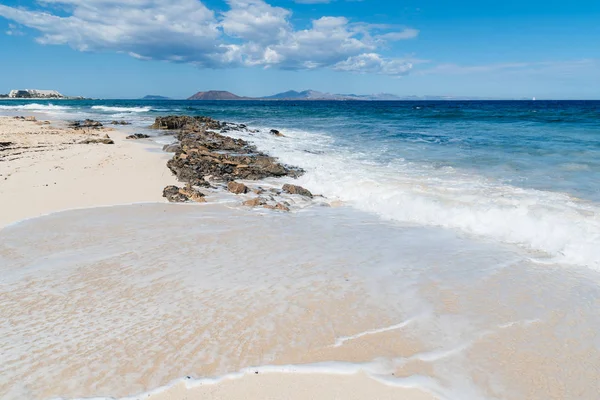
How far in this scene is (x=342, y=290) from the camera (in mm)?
4527

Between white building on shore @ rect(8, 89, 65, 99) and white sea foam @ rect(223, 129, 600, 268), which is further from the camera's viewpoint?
white building on shore @ rect(8, 89, 65, 99)

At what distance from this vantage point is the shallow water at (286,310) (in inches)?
125

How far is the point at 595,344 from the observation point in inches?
142

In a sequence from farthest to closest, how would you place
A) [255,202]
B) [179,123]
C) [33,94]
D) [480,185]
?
[33,94], [179,123], [480,185], [255,202]

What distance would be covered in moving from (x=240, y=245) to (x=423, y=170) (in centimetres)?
776

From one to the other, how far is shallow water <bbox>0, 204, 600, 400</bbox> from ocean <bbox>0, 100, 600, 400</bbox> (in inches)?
0.7

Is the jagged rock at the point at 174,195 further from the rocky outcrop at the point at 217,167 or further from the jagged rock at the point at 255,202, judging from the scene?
the jagged rock at the point at 255,202

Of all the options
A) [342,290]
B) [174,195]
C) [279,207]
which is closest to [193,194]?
[174,195]

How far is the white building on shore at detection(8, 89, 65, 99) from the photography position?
158375 mm

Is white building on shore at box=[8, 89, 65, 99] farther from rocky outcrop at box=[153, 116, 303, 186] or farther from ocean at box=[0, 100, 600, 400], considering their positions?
ocean at box=[0, 100, 600, 400]

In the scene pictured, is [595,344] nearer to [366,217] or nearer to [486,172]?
[366,217]

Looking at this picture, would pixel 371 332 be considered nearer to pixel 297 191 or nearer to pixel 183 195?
pixel 297 191

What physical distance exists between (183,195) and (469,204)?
240 inches

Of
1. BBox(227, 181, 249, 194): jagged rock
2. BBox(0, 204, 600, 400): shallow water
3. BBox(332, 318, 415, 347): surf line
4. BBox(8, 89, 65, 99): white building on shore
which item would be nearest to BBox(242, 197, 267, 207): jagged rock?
BBox(227, 181, 249, 194): jagged rock
